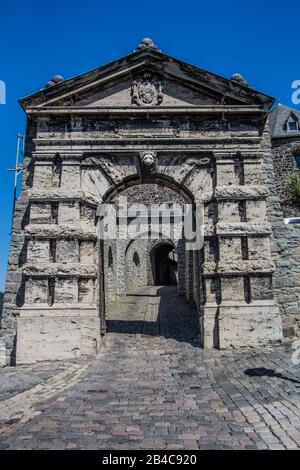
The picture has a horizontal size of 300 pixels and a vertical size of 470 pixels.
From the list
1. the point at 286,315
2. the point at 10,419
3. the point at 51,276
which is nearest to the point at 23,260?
the point at 51,276

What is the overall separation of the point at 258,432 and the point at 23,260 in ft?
17.1

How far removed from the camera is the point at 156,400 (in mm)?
4543

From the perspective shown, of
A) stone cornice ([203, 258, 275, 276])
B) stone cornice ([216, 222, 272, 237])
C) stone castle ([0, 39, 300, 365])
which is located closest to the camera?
stone castle ([0, 39, 300, 365])

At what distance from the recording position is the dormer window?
24781mm

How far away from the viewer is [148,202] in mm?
18656

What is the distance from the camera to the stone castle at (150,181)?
6.86 metres

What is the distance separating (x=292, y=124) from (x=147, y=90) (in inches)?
787

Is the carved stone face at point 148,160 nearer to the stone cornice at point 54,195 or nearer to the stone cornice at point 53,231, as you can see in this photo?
the stone cornice at point 54,195

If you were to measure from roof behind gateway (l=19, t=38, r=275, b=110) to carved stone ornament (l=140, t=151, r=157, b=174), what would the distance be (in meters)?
1.61

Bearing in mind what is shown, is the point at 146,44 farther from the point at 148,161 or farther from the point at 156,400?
the point at 156,400

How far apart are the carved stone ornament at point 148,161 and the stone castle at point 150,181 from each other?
0.07 feet

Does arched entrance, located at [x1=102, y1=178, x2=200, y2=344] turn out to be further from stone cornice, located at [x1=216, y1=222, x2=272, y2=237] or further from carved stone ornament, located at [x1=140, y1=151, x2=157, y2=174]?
stone cornice, located at [x1=216, y1=222, x2=272, y2=237]

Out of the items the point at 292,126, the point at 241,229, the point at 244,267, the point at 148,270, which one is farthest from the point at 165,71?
the point at 292,126

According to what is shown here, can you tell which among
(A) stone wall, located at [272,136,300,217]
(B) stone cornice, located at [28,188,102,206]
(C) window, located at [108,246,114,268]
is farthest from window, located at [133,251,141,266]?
(B) stone cornice, located at [28,188,102,206]
